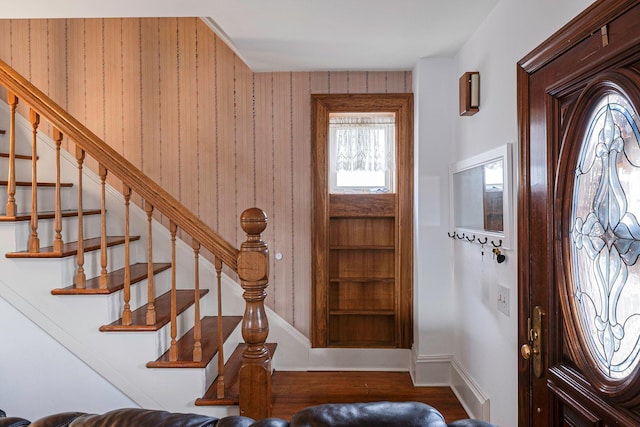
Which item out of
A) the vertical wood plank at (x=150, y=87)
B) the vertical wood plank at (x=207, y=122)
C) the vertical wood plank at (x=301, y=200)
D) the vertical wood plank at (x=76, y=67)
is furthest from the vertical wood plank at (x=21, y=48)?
the vertical wood plank at (x=301, y=200)

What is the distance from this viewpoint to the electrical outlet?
2.16 m

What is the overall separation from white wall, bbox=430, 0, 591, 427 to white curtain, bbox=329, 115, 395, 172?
23.5 inches

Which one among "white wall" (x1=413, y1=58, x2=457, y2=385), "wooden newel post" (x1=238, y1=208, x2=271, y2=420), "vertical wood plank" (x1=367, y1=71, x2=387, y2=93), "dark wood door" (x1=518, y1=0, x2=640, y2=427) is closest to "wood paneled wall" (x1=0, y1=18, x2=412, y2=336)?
"vertical wood plank" (x1=367, y1=71, x2=387, y2=93)

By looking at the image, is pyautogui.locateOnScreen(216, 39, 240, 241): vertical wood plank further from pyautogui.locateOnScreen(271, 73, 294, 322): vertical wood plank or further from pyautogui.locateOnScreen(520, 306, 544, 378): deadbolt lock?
pyautogui.locateOnScreen(520, 306, 544, 378): deadbolt lock

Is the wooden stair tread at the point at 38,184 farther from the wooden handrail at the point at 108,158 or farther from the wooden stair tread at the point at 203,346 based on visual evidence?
the wooden stair tread at the point at 203,346

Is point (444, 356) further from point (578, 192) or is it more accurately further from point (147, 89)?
point (147, 89)

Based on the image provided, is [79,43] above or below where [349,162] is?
above

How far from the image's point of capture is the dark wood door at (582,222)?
4.15 ft

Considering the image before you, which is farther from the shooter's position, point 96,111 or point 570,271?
point 96,111

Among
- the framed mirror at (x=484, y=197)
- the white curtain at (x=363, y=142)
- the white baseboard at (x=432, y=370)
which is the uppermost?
the white curtain at (x=363, y=142)

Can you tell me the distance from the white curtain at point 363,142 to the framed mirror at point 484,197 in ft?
2.27

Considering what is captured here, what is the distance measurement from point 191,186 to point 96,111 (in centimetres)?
99

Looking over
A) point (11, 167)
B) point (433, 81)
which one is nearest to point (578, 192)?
point (433, 81)

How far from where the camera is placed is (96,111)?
3545 millimetres
